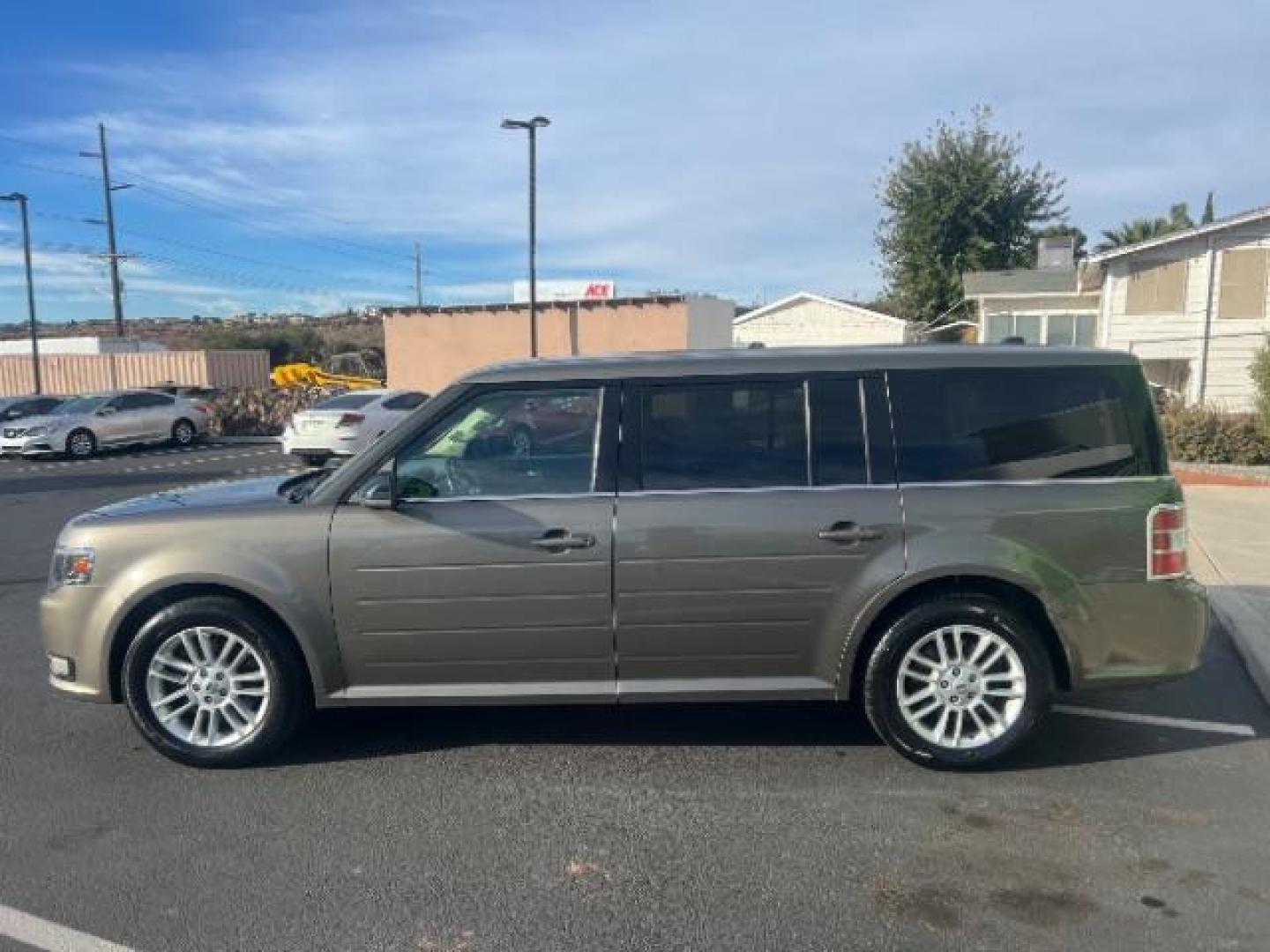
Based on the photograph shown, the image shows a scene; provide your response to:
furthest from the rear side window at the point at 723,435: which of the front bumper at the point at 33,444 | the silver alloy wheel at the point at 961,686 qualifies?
the front bumper at the point at 33,444

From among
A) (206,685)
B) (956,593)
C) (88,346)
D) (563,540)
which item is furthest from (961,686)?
(88,346)

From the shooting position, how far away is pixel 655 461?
4.14 meters

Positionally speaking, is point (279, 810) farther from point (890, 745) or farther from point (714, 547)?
point (890, 745)

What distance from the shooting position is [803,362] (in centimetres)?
424

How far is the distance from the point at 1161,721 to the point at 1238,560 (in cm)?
435

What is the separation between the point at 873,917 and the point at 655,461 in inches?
76.4

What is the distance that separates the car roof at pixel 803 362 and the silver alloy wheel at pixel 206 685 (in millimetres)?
1580

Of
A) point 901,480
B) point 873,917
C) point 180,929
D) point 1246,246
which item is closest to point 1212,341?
point 1246,246

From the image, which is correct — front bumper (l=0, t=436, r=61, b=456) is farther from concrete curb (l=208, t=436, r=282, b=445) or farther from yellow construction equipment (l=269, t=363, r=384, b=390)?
yellow construction equipment (l=269, t=363, r=384, b=390)

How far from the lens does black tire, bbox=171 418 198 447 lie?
78.9 feet

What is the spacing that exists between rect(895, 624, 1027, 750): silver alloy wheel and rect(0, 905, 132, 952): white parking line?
10.0 ft

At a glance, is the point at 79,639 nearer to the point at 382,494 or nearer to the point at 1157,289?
the point at 382,494

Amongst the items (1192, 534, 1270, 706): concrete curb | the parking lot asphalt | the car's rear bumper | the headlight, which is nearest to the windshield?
the parking lot asphalt

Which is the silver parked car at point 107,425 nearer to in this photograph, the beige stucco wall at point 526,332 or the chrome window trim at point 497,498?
the beige stucco wall at point 526,332
